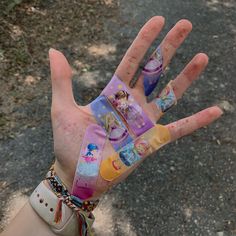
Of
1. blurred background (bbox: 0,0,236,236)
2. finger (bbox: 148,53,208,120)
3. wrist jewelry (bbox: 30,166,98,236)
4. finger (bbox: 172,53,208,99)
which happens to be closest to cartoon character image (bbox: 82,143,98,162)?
wrist jewelry (bbox: 30,166,98,236)

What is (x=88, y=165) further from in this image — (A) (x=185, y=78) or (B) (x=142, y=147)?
(A) (x=185, y=78)

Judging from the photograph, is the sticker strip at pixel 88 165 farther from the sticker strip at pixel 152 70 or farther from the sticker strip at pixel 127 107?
the sticker strip at pixel 152 70

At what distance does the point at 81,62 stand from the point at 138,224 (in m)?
1.51

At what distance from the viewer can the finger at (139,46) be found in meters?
1.52

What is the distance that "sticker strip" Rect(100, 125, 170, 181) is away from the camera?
1519mm

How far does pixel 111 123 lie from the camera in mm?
1573

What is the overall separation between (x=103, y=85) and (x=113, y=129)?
169 cm

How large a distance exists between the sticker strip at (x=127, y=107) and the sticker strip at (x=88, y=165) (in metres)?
0.12

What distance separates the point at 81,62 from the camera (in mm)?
3432

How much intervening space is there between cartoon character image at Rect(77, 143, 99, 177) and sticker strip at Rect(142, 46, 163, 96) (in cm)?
30

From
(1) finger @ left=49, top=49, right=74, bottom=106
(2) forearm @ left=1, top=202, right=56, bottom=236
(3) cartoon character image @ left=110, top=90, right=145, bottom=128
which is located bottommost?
(2) forearm @ left=1, top=202, right=56, bottom=236

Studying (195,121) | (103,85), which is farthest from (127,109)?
(103,85)

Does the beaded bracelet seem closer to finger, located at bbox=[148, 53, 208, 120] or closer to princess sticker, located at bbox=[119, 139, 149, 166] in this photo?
princess sticker, located at bbox=[119, 139, 149, 166]

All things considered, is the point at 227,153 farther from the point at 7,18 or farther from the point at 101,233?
the point at 7,18
